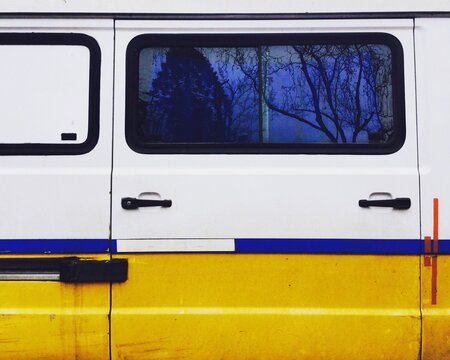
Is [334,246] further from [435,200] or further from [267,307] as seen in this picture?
[435,200]

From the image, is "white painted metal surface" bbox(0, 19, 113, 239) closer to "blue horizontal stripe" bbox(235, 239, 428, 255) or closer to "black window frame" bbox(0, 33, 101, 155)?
"black window frame" bbox(0, 33, 101, 155)

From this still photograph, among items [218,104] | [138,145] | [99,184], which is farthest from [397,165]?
[99,184]

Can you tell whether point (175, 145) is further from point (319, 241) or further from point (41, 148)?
point (319, 241)

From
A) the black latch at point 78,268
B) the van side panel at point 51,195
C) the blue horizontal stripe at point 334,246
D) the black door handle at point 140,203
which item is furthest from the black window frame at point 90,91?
the blue horizontal stripe at point 334,246

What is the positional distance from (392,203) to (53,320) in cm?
190

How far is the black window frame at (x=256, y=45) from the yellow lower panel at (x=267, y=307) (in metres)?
0.57

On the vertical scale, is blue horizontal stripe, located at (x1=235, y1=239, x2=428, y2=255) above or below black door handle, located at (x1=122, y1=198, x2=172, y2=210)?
below

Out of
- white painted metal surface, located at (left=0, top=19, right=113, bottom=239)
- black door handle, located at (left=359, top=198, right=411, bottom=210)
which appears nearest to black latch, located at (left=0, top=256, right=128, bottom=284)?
white painted metal surface, located at (left=0, top=19, right=113, bottom=239)

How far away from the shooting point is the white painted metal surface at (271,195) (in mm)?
2684

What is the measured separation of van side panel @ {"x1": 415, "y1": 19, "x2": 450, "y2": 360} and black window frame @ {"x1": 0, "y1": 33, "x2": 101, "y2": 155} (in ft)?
5.73

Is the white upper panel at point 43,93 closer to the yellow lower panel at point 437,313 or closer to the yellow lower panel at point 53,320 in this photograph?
the yellow lower panel at point 53,320
